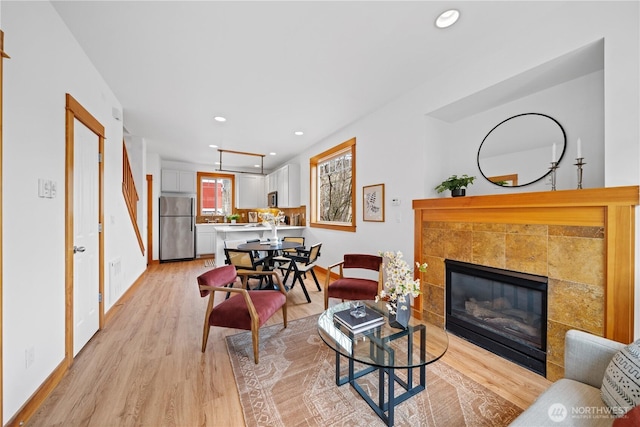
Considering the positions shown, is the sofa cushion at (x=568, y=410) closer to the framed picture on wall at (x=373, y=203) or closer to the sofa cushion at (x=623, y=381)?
the sofa cushion at (x=623, y=381)

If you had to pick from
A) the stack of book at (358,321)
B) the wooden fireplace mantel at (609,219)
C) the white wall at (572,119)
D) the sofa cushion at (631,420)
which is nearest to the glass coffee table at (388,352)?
the stack of book at (358,321)

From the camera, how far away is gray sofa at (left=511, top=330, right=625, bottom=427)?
1023 mm

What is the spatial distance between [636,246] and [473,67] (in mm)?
1852

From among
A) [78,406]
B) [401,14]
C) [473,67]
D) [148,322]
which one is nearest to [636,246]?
[473,67]

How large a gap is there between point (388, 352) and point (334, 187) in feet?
12.0

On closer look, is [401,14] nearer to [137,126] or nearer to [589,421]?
[589,421]

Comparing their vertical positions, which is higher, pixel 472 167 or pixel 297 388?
pixel 472 167

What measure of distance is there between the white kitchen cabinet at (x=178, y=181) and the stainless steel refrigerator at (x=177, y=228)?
0.51 meters

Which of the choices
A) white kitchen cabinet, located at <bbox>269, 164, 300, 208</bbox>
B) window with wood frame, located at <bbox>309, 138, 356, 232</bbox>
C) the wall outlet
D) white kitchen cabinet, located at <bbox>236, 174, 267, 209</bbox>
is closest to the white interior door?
the wall outlet

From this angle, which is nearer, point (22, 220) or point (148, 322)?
point (22, 220)

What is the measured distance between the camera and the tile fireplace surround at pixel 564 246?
5.11ft

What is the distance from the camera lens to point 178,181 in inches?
259

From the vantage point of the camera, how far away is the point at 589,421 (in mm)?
1020

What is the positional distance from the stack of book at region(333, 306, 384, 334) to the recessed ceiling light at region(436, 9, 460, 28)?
7.62 feet
